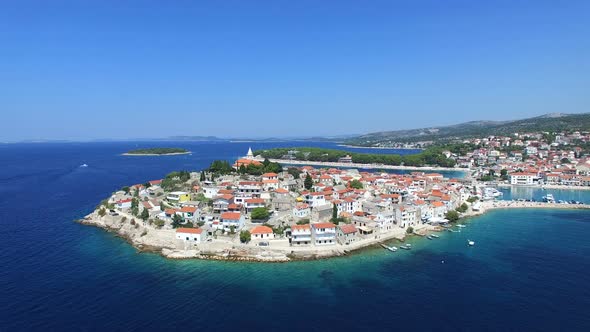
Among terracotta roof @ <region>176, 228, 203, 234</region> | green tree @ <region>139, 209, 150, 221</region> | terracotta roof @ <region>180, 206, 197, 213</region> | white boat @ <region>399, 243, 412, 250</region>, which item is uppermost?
terracotta roof @ <region>180, 206, 197, 213</region>

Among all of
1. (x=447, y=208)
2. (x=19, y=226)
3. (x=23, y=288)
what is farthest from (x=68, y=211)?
(x=447, y=208)

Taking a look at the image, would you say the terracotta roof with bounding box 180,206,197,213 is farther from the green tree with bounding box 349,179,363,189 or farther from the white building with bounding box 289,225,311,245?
the green tree with bounding box 349,179,363,189

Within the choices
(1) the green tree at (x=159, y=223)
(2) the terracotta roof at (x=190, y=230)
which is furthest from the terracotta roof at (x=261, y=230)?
(1) the green tree at (x=159, y=223)

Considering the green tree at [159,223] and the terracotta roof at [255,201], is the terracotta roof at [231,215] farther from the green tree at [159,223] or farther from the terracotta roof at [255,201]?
the green tree at [159,223]

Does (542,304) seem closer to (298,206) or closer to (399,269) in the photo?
(399,269)

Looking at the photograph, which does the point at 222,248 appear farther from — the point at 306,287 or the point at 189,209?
the point at 306,287

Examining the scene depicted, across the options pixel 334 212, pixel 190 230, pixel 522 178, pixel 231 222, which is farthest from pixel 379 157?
pixel 190 230

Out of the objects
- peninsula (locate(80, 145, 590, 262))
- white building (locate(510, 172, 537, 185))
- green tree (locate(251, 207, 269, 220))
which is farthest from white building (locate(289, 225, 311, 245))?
white building (locate(510, 172, 537, 185))

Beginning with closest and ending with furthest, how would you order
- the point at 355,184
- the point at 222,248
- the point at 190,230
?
the point at 222,248, the point at 190,230, the point at 355,184
